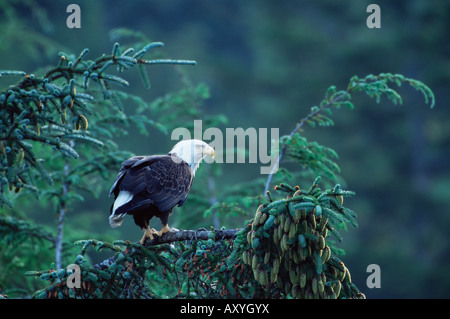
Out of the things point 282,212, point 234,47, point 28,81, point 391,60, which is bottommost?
point 282,212

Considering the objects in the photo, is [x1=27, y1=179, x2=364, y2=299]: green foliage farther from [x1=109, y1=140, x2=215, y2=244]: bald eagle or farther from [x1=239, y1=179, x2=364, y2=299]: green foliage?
[x1=109, y1=140, x2=215, y2=244]: bald eagle

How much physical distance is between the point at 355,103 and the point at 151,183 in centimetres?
1662

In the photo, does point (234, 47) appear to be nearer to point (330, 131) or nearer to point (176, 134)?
point (330, 131)

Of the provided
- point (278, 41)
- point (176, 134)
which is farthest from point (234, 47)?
point (176, 134)

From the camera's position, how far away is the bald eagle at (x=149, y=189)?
4.55m

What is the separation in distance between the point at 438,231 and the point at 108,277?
55.0ft

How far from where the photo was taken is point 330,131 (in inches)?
803

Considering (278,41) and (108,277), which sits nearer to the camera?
(108,277)

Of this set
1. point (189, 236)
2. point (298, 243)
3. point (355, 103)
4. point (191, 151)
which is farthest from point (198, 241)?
point (355, 103)

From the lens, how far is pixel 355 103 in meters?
20.4

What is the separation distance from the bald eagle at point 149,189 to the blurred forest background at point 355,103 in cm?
1061

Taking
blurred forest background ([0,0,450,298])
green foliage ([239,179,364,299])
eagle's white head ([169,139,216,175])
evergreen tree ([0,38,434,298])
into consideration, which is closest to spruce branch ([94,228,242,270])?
evergreen tree ([0,38,434,298])

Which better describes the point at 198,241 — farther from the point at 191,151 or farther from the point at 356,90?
the point at 356,90

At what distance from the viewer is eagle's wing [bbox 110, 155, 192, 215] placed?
4.57m
